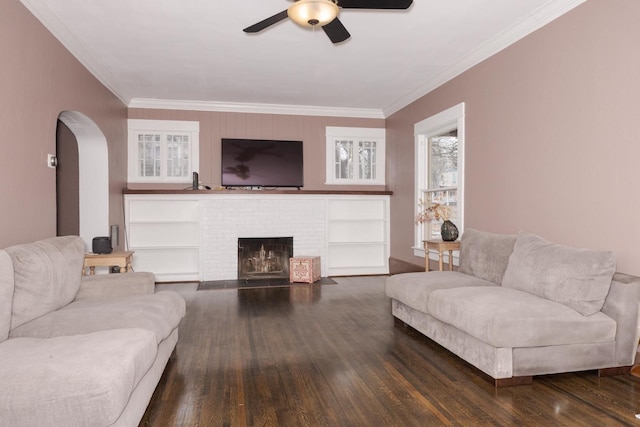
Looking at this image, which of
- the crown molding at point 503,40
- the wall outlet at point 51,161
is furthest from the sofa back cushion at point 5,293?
the crown molding at point 503,40

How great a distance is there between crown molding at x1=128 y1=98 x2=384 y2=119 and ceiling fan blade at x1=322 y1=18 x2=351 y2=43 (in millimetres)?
3697

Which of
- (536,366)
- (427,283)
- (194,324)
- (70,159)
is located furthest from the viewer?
(70,159)

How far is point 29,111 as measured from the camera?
3299 millimetres

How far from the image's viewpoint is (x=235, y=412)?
2.30 m

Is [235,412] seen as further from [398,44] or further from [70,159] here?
[70,159]

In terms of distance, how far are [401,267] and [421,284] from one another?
2.97 m

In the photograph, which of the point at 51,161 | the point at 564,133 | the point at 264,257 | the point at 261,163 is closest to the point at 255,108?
the point at 261,163

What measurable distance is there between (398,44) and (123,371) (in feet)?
12.6

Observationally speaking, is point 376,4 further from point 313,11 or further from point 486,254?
point 486,254

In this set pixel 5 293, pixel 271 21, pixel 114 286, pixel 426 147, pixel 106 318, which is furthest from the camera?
pixel 426 147

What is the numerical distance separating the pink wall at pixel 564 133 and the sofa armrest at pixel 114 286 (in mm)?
3289

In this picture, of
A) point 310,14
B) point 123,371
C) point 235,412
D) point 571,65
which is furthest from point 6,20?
point 571,65

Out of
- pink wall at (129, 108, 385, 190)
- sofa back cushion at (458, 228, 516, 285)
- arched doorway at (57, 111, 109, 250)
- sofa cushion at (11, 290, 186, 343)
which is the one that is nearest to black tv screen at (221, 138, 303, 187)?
pink wall at (129, 108, 385, 190)

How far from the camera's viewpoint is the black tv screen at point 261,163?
6.78 meters
